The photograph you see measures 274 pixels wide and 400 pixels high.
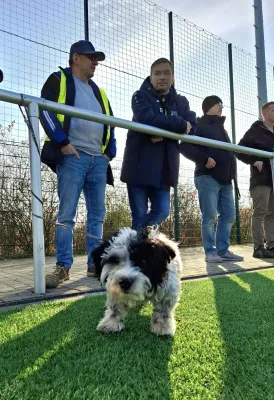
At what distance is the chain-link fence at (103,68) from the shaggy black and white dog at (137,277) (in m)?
2.48

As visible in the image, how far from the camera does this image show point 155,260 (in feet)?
6.90

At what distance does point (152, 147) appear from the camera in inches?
148

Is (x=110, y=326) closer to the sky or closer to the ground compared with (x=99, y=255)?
closer to the ground

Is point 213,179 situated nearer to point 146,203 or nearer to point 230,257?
point 230,257

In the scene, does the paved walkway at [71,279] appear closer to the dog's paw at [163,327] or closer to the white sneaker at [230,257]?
the white sneaker at [230,257]

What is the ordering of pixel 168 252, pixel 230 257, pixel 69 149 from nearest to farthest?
pixel 168 252 < pixel 69 149 < pixel 230 257

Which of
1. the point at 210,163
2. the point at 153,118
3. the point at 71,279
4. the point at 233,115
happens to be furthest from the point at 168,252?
the point at 233,115

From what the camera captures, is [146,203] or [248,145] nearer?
[146,203]

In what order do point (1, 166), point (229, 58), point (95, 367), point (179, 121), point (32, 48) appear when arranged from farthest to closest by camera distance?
point (229, 58)
point (1, 166)
point (32, 48)
point (179, 121)
point (95, 367)

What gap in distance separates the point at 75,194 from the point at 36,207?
0.64 m

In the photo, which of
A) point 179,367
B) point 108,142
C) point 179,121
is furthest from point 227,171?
point 179,367

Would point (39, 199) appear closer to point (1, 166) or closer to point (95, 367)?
point (95, 367)

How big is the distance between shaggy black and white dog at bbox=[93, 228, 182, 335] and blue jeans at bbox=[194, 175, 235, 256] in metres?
2.88

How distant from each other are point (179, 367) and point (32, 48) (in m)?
5.34
